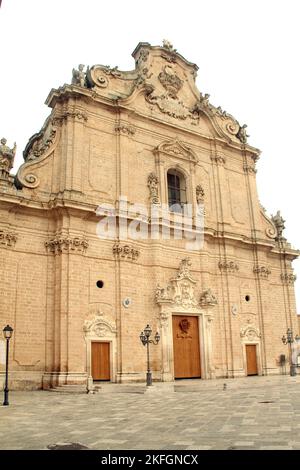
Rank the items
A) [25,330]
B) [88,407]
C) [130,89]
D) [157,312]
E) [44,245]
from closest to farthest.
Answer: [88,407]
[25,330]
[44,245]
[157,312]
[130,89]

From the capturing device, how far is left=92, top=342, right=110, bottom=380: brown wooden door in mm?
19683

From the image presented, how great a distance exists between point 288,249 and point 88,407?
65.1 feet

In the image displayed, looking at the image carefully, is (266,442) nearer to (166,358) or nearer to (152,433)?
(152,433)

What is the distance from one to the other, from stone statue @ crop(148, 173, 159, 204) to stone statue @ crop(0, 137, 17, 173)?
7.02 m

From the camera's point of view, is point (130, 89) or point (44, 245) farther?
point (130, 89)

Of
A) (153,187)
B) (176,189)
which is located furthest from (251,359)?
(153,187)

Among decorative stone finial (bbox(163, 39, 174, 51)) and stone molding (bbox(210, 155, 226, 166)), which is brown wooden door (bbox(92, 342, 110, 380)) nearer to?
stone molding (bbox(210, 155, 226, 166))

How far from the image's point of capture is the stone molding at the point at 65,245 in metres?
19.7

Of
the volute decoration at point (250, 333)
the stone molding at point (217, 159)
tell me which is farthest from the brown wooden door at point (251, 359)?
the stone molding at point (217, 159)

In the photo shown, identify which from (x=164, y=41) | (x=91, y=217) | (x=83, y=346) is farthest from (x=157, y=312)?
(x=164, y=41)

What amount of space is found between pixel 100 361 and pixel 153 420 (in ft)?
33.5

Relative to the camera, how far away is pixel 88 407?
41.7 feet

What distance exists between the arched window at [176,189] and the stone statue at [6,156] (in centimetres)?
873

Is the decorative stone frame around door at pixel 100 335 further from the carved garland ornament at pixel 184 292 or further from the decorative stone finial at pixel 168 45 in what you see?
the decorative stone finial at pixel 168 45
